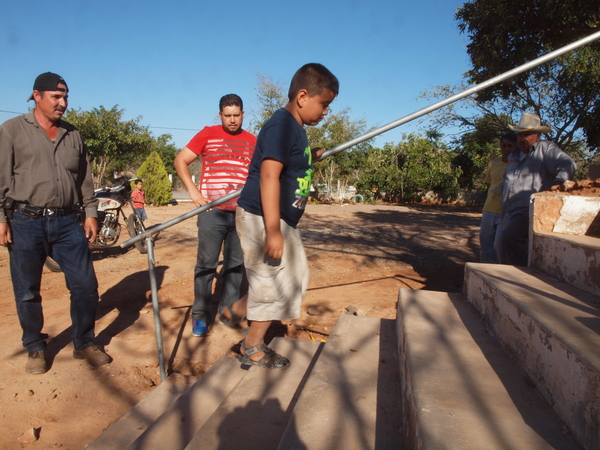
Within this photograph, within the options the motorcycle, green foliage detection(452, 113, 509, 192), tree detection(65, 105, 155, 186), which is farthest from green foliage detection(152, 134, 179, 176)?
the motorcycle

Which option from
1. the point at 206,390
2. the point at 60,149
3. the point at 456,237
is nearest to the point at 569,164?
the point at 206,390

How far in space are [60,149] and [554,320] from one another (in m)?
2.95

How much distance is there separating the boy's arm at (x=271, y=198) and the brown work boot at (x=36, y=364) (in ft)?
5.79

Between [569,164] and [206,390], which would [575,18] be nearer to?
[569,164]

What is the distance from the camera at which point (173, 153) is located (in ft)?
139

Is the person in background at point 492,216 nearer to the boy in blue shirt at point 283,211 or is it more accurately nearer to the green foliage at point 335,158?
the boy in blue shirt at point 283,211

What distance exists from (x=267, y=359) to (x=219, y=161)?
5.30 ft

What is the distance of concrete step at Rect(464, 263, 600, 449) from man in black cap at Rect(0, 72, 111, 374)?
2.43 m

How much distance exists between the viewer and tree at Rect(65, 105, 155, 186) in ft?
69.1

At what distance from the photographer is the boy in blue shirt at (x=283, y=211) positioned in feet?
7.16

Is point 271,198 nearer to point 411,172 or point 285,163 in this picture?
point 285,163

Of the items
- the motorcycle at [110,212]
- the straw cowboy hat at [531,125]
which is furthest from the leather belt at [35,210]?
the motorcycle at [110,212]

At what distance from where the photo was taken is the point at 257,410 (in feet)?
6.55

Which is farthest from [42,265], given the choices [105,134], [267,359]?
[105,134]
